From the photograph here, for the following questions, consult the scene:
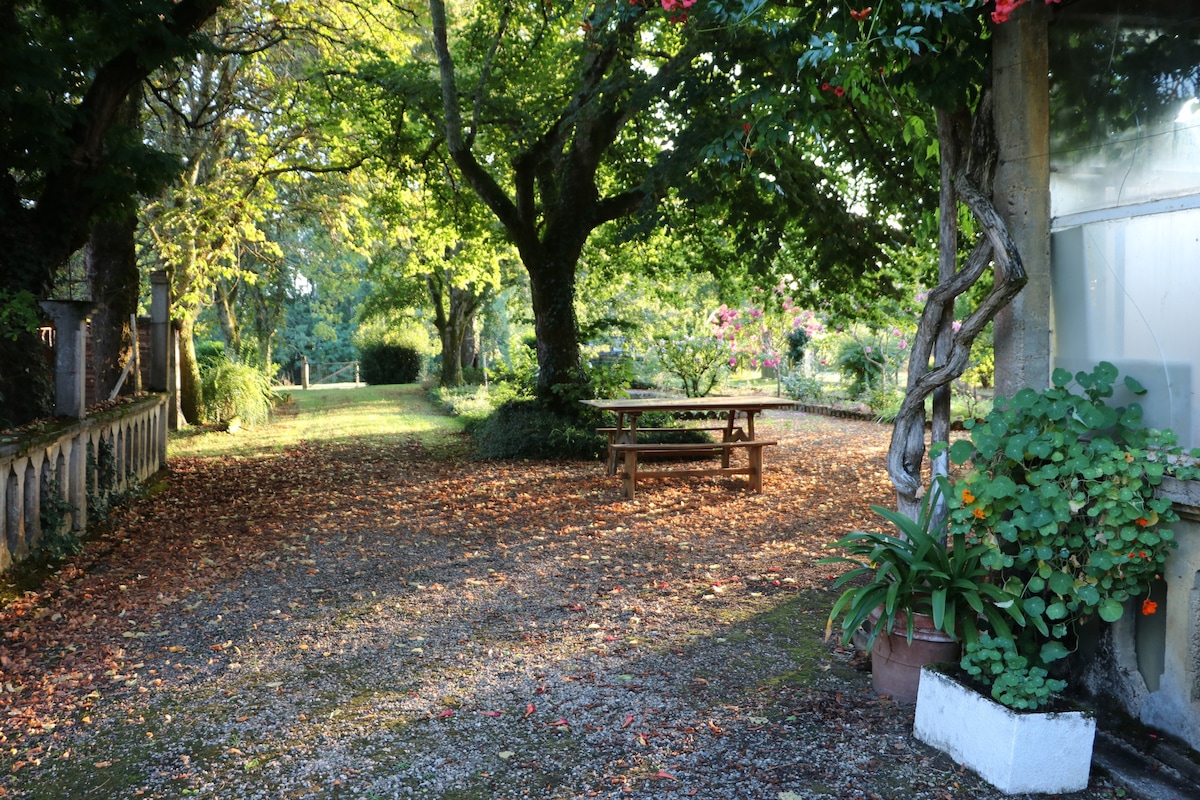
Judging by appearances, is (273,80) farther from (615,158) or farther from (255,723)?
(255,723)

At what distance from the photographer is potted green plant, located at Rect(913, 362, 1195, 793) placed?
289 cm

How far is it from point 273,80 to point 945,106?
12981 mm

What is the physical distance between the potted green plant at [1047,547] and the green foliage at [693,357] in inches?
428

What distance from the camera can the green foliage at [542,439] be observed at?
448 inches

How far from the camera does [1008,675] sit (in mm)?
2963

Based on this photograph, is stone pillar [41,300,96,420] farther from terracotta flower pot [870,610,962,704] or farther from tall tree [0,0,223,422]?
terracotta flower pot [870,610,962,704]

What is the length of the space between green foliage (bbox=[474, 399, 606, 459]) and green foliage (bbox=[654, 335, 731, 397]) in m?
3.01

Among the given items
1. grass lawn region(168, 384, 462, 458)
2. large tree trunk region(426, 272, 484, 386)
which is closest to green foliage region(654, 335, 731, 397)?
grass lawn region(168, 384, 462, 458)

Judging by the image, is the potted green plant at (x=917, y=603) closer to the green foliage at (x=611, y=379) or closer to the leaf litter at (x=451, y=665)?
the leaf litter at (x=451, y=665)

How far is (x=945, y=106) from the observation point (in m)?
4.00

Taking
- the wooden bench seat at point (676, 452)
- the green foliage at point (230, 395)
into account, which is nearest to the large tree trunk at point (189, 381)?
the green foliage at point (230, 395)

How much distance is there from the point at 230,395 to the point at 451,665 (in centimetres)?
1274

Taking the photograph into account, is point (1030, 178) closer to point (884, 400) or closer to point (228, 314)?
point (884, 400)

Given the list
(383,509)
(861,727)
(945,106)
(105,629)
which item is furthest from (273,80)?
(861,727)
